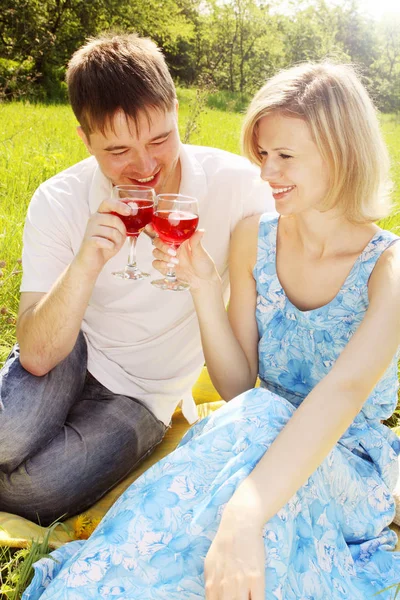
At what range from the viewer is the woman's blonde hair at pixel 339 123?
7.38 feet

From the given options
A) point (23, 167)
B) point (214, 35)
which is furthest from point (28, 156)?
point (214, 35)

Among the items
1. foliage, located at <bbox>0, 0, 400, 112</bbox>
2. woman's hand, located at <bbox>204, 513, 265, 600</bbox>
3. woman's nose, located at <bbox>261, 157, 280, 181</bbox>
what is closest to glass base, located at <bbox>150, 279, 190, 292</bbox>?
woman's nose, located at <bbox>261, 157, 280, 181</bbox>

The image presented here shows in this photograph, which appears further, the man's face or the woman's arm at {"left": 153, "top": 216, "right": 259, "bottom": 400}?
the man's face

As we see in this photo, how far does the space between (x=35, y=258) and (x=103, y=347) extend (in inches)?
21.4

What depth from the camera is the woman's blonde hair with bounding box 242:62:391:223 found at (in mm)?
2250

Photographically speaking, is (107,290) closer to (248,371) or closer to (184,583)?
(248,371)

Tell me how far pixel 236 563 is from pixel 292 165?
1333mm

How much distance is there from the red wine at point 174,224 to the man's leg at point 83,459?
3.35ft

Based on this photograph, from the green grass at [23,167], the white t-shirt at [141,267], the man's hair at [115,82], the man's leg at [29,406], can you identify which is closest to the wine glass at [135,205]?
the man's hair at [115,82]

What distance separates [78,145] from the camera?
786 cm

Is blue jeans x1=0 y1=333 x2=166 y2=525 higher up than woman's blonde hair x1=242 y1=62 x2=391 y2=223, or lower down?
lower down

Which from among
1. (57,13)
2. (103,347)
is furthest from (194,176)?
(57,13)

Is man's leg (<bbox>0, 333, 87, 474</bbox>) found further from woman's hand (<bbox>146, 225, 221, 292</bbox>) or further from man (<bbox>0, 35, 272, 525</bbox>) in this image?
woman's hand (<bbox>146, 225, 221, 292</bbox>)

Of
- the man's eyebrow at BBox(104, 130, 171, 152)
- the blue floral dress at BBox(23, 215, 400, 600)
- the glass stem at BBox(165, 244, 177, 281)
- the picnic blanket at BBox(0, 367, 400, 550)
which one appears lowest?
the picnic blanket at BBox(0, 367, 400, 550)
